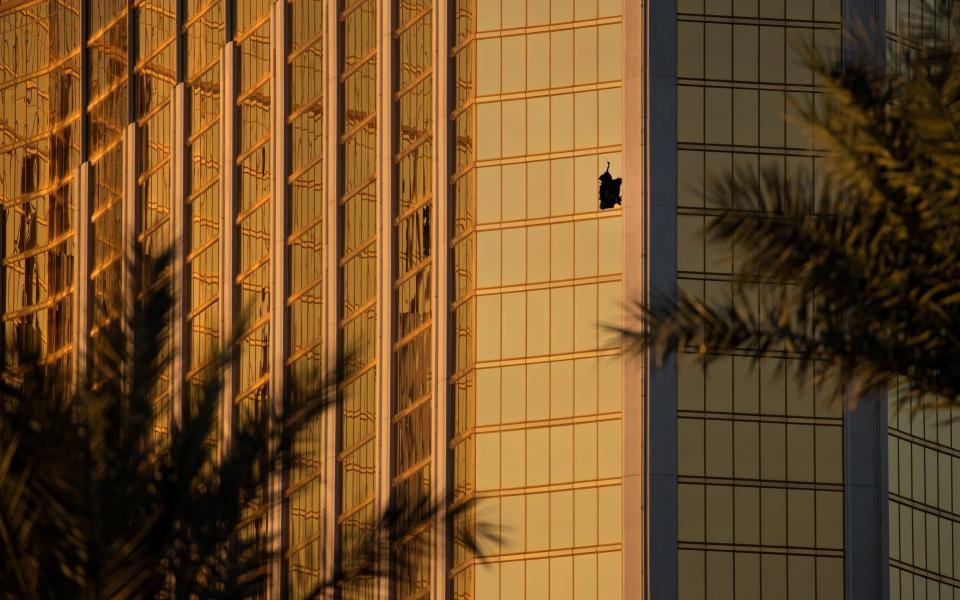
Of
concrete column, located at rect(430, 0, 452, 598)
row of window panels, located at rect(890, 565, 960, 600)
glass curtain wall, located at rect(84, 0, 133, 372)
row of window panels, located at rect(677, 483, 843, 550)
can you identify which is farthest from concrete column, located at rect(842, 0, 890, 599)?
glass curtain wall, located at rect(84, 0, 133, 372)

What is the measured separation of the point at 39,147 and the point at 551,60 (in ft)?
94.5

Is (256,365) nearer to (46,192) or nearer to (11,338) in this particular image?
(46,192)

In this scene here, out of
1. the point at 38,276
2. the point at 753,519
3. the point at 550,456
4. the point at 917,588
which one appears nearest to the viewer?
the point at 753,519

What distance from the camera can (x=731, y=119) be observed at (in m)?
79.6

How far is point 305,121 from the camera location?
89062mm

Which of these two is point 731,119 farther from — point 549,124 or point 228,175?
point 228,175

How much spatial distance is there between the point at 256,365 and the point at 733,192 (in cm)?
Answer: 6577

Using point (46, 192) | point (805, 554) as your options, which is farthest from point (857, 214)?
point (46, 192)

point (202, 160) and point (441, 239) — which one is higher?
point (202, 160)

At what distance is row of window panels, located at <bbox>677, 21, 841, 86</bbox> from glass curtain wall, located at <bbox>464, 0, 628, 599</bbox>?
7.88 ft

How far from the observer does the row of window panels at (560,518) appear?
77375mm

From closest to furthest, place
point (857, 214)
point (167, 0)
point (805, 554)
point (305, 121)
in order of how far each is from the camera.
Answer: point (857, 214)
point (805, 554)
point (305, 121)
point (167, 0)

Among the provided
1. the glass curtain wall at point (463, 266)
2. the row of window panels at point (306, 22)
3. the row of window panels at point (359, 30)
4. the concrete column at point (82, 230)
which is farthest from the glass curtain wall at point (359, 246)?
the concrete column at point (82, 230)

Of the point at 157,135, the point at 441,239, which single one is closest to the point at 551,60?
the point at 441,239
